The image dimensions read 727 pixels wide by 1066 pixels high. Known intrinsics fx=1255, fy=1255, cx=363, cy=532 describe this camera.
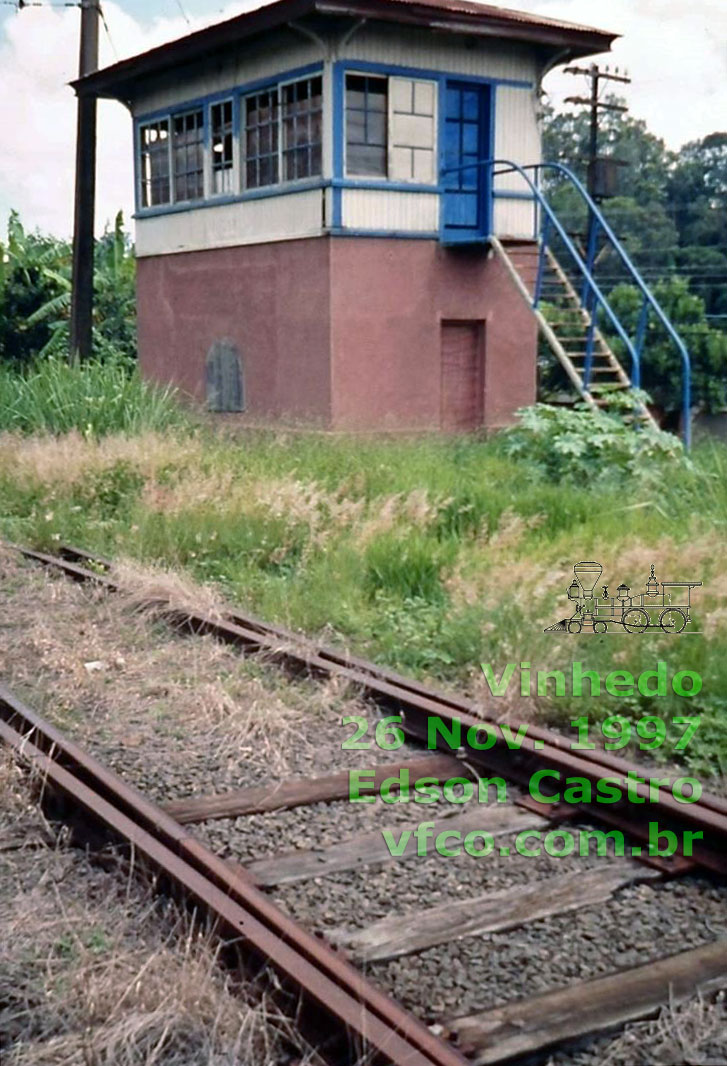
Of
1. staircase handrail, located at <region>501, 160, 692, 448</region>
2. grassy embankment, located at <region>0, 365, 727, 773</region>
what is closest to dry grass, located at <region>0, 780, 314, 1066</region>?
grassy embankment, located at <region>0, 365, 727, 773</region>

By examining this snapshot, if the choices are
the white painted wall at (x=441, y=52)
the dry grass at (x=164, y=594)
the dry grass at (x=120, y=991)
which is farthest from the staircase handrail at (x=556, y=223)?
the dry grass at (x=120, y=991)

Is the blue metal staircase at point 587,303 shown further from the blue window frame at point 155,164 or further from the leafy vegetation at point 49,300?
the leafy vegetation at point 49,300

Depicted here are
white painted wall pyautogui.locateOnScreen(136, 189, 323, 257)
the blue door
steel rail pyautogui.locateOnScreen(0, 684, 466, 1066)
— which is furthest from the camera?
the blue door

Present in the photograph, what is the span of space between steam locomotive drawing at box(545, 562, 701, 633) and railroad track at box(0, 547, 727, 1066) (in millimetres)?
1221

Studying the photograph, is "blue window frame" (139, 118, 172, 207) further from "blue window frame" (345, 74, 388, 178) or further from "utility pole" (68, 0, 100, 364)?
"blue window frame" (345, 74, 388, 178)

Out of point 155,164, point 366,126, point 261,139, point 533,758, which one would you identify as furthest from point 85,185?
point 533,758

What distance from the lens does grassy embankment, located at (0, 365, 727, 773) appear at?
6488mm

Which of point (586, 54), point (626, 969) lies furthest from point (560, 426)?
point (626, 969)

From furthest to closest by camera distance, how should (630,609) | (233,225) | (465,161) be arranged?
(233,225) < (465,161) < (630,609)

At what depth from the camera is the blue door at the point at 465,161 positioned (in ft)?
55.6

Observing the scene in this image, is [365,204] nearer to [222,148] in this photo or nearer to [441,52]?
[441,52]

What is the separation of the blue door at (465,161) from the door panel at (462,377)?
129 centimetres

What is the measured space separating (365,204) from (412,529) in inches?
325

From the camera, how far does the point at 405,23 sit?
619 inches
